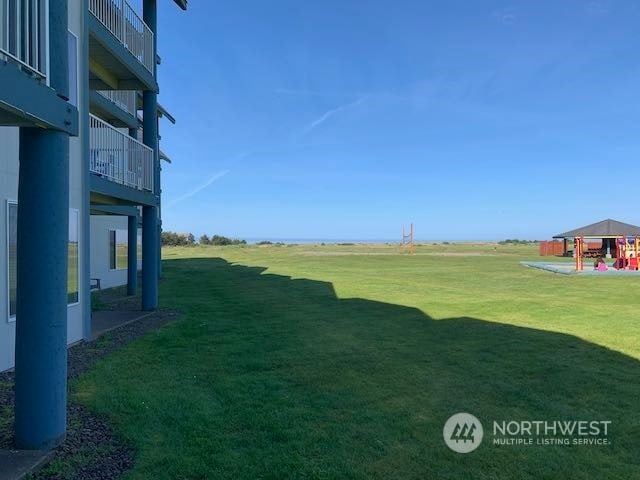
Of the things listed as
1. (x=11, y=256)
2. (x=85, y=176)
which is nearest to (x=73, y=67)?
(x=85, y=176)

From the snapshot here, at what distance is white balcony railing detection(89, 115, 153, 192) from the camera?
10586 millimetres

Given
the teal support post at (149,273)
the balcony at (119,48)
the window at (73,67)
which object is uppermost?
the balcony at (119,48)

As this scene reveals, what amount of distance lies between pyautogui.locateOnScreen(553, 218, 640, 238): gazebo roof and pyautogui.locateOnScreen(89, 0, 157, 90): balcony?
1303 inches

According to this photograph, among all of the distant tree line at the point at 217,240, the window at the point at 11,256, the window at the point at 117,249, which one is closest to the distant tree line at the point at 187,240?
the distant tree line at the point at 217,240

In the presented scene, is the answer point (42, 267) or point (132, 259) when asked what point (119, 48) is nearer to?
point (42, 267)

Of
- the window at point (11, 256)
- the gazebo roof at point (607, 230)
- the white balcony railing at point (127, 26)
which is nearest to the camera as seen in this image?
the window at point (11, 256)

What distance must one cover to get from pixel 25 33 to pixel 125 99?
51.7 feet

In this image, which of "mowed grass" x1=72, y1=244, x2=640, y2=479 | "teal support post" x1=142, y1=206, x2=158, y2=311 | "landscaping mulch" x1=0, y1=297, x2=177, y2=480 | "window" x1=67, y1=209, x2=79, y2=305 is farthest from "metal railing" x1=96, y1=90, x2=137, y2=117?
"landscaping mulch" x1=0, y1=297, x2=177, y2=480

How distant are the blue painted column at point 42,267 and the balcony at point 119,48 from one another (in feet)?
21.5

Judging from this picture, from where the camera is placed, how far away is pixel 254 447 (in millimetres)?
4324

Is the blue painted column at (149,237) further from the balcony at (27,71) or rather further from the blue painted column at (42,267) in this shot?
the balcony at (27,71)

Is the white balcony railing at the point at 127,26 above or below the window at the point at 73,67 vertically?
above

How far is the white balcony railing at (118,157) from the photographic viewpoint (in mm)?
10586

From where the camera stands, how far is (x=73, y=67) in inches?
335
